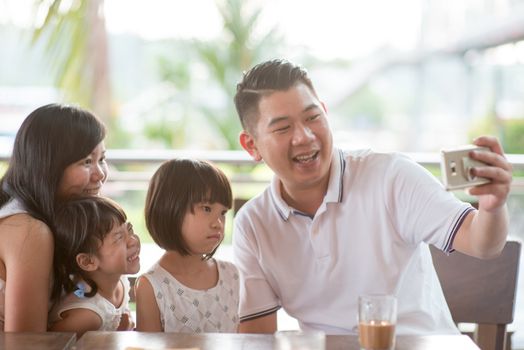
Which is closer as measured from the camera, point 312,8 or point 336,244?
point 336,244

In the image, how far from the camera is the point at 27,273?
172 centimetres

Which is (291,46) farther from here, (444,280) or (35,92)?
(444,280)

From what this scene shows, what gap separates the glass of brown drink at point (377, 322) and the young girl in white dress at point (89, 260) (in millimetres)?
653

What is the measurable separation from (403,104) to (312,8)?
141 inches

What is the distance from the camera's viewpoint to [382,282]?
6.23 ft

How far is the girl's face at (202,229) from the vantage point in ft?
6.22

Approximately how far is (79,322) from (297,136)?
2.14ft

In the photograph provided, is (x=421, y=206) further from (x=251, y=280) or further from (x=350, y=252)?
(x=251, y=280)

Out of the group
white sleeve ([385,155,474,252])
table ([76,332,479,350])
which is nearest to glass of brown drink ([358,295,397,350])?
table ([76,332,479,350])

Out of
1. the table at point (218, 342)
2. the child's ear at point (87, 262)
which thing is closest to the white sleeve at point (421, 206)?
the table at point (218, 342)

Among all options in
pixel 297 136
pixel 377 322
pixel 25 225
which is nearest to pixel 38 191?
pixel 25 225

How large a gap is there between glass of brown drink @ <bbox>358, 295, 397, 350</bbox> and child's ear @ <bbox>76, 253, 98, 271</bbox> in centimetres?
68

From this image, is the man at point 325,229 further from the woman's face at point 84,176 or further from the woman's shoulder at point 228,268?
the woman's face at point 84,176

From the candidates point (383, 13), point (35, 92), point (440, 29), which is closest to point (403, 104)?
point (440, 29)
